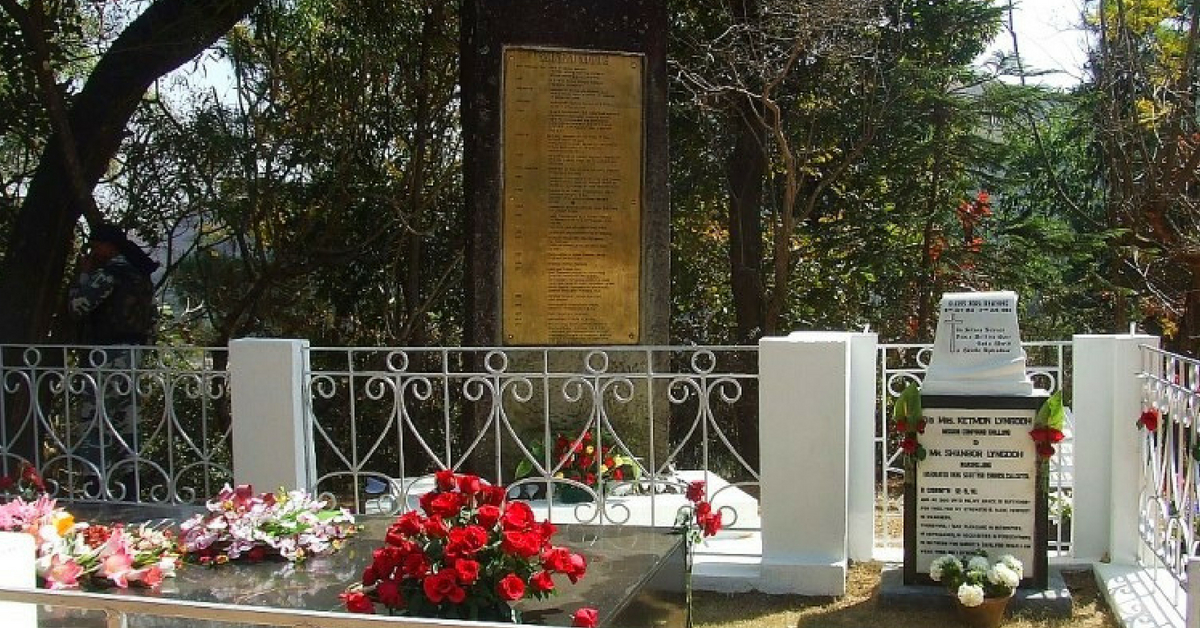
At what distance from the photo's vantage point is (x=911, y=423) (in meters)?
5.06

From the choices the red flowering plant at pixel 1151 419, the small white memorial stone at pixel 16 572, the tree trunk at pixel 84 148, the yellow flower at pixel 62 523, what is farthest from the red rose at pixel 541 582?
the tree trunk at pixel 84 148

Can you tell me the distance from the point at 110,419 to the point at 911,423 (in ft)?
16.1

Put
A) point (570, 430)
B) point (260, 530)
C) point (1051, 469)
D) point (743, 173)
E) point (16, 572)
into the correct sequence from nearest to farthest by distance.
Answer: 1. point (16, 572)
2. point (260, 530)
3. point (1051, 469)
4. point (570, 430)
5. point (743, 173)

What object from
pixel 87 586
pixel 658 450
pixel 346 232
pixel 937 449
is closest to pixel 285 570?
pixel 87 586

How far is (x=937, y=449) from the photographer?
5.09m

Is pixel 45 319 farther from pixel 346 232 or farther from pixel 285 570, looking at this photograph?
pixel 285 570


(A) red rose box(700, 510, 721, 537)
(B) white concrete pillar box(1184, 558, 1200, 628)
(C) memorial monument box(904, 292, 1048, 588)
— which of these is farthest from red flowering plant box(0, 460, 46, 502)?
(B) white concrete pillar box(1184, 558, 1200, 628)

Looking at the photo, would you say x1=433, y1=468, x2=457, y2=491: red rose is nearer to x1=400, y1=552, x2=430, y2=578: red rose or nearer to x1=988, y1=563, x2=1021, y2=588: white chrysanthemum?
x1=400, y1=552, x2=430, y2=578: red rose

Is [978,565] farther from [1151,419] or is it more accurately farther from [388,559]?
[388,559]

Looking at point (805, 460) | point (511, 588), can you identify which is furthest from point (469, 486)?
point (805, 460)

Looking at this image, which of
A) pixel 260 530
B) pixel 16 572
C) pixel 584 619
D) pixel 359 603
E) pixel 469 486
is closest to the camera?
pixel 16 572

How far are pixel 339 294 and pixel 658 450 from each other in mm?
4768

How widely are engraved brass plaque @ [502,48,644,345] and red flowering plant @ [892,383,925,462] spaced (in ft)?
6.81

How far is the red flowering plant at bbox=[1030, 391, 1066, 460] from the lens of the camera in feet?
16.0
